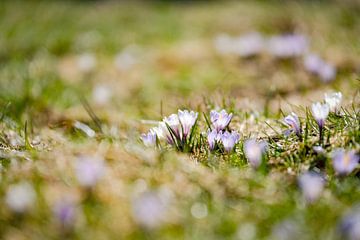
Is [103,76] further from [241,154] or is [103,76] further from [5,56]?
[241,154]

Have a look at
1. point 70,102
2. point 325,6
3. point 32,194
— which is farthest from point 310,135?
point 325,6

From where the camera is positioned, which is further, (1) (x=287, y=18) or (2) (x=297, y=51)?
(1) (x=287, y=18)

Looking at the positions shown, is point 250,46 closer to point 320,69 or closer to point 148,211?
point 320,69

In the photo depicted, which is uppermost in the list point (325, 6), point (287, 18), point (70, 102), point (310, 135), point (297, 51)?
point (325, 6)

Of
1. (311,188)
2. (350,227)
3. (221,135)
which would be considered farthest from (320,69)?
(350,227)

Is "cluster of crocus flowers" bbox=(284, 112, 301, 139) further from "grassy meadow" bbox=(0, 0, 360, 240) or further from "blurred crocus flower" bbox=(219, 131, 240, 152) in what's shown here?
"blurred crocus flower" bbox=(219, 131, 240, 152)

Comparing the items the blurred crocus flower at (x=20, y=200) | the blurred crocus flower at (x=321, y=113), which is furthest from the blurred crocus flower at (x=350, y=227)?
the blurred crocus flower at (x=20, y=200)

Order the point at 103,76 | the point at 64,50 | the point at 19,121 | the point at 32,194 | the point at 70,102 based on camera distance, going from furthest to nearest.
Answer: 1. the point at 64,50
2. the point at 103,76
3. the point at 70,102
4. the point at 19,121
5. the point at 32,194
